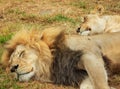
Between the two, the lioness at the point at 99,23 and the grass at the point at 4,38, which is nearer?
the grass at the point at 4,38

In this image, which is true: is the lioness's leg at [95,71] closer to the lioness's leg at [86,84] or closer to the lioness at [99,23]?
the lioness's leg at [86,84]

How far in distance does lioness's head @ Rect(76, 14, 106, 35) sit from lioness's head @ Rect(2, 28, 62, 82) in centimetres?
207

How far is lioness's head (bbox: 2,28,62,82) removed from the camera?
405 cm

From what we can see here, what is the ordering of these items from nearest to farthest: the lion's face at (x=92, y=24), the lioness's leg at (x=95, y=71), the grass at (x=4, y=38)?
1. the lioness's leg at (x=95, y=71)
2. the grass at (x=4, y=38)
3. the lion's face at (x=92, y=24)

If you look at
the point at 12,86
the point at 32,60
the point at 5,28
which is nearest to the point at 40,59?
the point at 32,60

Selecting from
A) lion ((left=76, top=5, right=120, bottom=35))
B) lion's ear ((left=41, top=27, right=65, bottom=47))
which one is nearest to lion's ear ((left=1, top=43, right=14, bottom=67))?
lion's ear ((left=41, top=27, right=65, bottom=47))

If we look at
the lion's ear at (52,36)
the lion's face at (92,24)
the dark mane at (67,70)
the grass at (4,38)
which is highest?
the lion's ear at (52,36)

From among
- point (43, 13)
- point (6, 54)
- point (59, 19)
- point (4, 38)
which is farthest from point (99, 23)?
point (6, 54)

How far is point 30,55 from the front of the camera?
4.14m

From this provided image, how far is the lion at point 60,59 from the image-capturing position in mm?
3994

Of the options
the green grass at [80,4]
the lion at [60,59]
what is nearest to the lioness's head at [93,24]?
the green grass at [80,4]

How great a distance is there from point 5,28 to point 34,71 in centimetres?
237

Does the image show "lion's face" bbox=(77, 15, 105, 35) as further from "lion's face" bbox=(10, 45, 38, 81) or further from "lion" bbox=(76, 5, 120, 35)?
"lion's face" bbox=(10, 45, 38, 81)

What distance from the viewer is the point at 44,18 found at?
6988 millimetres
